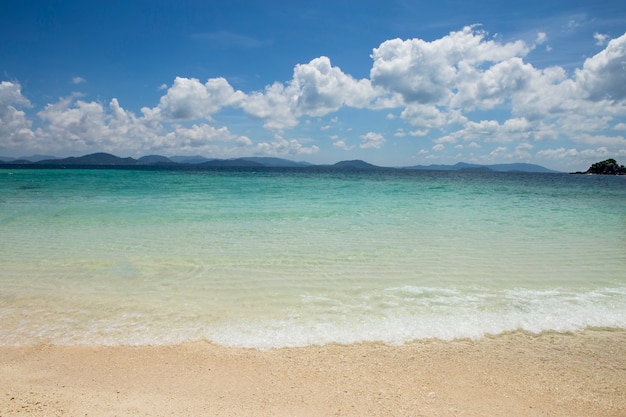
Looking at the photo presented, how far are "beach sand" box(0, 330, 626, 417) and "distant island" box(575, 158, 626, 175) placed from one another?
161 metres

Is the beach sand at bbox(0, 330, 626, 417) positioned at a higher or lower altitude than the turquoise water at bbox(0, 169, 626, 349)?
lower

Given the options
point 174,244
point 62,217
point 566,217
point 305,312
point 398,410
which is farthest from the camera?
point 566,217

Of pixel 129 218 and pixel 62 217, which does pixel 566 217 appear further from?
pixel 62 217

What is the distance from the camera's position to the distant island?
124938mm

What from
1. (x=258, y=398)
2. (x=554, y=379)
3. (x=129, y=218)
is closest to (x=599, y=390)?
(x=554, y=379)

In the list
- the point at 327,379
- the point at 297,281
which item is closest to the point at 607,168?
the point at 297,281

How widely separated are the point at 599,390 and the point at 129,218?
14.7 metres

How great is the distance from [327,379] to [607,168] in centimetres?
16649

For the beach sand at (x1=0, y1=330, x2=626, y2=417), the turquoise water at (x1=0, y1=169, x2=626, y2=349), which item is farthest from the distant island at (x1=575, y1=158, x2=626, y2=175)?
the beach sand at (x1=0, y1=330, x2=626, y2=417)

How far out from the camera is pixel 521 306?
5.57m

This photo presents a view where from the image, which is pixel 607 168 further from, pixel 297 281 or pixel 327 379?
pixel 327 379

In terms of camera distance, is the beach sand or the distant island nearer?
the beach sand

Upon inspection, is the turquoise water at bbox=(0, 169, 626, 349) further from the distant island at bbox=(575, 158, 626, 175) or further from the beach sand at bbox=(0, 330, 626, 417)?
the distant island at bbox=(575, 158, 626, 175)

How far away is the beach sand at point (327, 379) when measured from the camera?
3.26 metres
